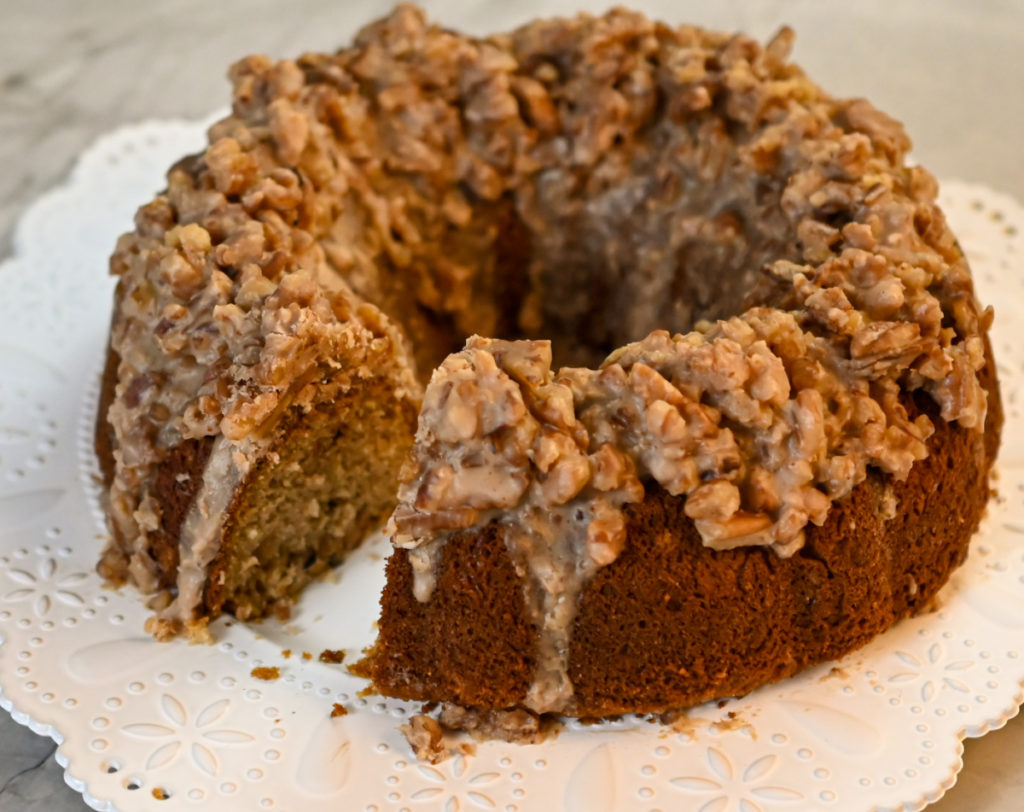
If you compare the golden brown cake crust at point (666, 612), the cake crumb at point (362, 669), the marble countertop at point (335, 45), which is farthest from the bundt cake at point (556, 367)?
the marble countertop at point (335, 45)

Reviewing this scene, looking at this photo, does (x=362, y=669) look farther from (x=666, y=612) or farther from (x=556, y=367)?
(x=556, y=367)

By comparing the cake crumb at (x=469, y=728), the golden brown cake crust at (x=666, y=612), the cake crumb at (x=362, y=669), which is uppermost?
the golden brown cake crust at (x=666, y=612)

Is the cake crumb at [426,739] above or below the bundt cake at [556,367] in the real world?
below

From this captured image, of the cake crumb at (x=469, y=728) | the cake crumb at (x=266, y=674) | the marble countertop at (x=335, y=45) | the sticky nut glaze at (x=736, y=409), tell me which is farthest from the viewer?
the marble countertop at (x=335, y=45)

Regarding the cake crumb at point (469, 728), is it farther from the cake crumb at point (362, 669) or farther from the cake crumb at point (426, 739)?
the cake crumb at point (362, 669)

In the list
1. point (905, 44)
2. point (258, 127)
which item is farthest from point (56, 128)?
point (905, 44)

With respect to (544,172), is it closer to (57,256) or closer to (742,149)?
(742,149)

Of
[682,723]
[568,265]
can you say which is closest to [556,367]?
[568,265]
